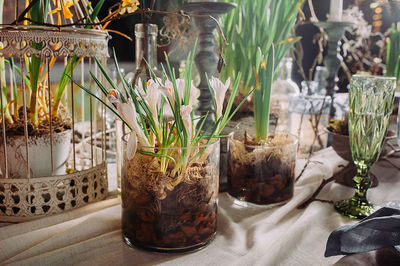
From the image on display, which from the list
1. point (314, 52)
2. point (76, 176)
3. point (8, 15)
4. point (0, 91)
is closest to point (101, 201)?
point (76, 176)

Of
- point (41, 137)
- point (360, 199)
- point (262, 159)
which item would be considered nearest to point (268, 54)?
point (262, 159)

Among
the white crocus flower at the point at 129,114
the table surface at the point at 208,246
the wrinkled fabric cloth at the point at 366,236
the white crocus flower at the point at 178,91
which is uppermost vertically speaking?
the white crocus flower at the point at 178,91

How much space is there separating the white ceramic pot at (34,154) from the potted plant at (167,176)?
149mm

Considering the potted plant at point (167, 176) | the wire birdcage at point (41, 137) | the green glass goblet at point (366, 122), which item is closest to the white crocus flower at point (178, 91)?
the potted plant at point (167, 176)

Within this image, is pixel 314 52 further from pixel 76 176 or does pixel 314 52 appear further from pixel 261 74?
pixel 76 176

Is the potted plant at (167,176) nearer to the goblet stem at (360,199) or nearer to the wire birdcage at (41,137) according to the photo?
the wire birdcage at (41,137)

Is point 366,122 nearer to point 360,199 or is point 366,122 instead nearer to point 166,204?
point 360,199

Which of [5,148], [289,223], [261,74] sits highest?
[261,74]

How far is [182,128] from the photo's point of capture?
500 millimetres

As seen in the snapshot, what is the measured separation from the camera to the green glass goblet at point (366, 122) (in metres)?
0.62

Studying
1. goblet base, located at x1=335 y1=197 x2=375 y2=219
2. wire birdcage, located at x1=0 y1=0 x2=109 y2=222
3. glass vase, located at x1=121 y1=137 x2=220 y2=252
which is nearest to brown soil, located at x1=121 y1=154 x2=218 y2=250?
glass vase, located at x1=121 y1=137 x2=220 y2=252

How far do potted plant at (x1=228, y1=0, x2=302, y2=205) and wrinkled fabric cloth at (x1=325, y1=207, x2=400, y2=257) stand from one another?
18 cm

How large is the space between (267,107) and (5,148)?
1.39 ft

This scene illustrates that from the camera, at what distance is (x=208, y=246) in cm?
56
